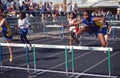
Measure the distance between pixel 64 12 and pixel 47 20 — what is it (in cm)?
571

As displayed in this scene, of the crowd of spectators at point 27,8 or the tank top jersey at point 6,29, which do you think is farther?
the crowd of spectators at point 27,8

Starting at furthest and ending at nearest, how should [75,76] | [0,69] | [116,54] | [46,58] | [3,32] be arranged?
1. [116,54]
2. [46,58]
3. [3,32]
4. [0,69]
5. [75,76]

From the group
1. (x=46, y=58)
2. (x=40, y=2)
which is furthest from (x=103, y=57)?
(x=40, y=2)

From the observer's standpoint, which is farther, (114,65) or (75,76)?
(114,65)

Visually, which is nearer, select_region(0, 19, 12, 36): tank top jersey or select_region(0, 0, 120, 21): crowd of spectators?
select_region(0, 19, 12, 36): tank top jersey

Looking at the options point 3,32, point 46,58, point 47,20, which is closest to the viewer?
point 3,32

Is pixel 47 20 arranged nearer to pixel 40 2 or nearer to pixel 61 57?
pixel 40 2

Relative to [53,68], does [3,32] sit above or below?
above

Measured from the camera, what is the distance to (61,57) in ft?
49.3

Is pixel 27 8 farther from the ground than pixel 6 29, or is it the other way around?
pixel 6 29

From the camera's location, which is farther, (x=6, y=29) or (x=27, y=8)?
(x=27, y=8)

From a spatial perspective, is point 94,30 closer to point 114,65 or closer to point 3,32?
point 114,65

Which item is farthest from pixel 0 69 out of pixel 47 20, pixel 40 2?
pixel 40 2

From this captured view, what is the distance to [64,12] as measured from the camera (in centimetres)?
3316
